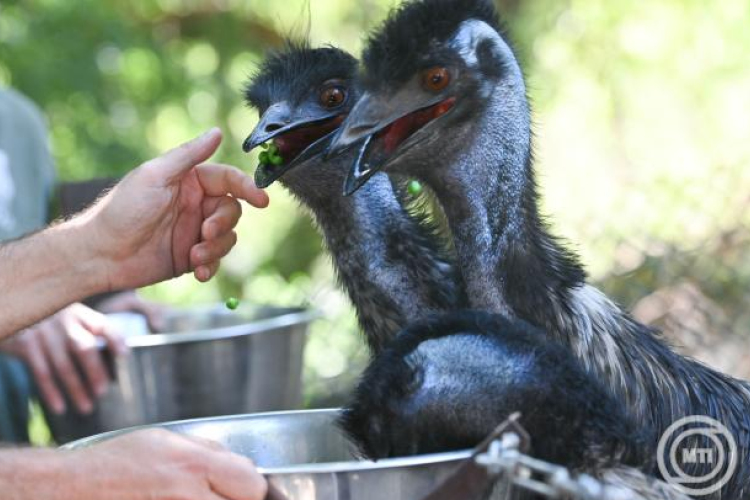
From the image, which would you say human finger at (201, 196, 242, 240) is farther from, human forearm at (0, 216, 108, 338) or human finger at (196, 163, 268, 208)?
human forearm at (0, 216, 108, 338)

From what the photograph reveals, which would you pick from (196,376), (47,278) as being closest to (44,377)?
(196,376)

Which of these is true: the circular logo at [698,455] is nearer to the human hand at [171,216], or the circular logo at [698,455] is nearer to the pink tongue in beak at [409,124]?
the pink tongue in beak at [409,124]

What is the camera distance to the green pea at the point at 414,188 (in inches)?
95.7

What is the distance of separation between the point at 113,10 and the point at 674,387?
470 cm

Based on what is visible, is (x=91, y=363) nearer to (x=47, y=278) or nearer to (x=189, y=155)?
(x=47, y=278)

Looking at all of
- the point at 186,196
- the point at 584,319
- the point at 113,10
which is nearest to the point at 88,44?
the point at 113,10

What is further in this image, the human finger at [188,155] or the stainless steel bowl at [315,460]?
the human finger at [188,155]

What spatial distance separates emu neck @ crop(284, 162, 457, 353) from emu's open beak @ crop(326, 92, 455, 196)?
25cm

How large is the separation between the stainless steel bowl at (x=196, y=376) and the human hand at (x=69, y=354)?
0.03m

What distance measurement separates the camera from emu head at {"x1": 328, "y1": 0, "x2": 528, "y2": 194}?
2107mm

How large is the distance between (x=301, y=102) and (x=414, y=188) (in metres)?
0.25

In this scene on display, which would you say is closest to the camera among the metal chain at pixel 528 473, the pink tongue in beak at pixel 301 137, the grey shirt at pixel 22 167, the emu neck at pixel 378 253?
the metal chain at pixel 528 473

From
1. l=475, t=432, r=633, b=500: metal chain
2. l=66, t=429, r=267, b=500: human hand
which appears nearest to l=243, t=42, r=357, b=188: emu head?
l=66, t=429, r=267, b=500: human hand

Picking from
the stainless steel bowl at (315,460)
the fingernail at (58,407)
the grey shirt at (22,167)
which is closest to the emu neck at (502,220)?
the stainless steel bowl at (315,460)
